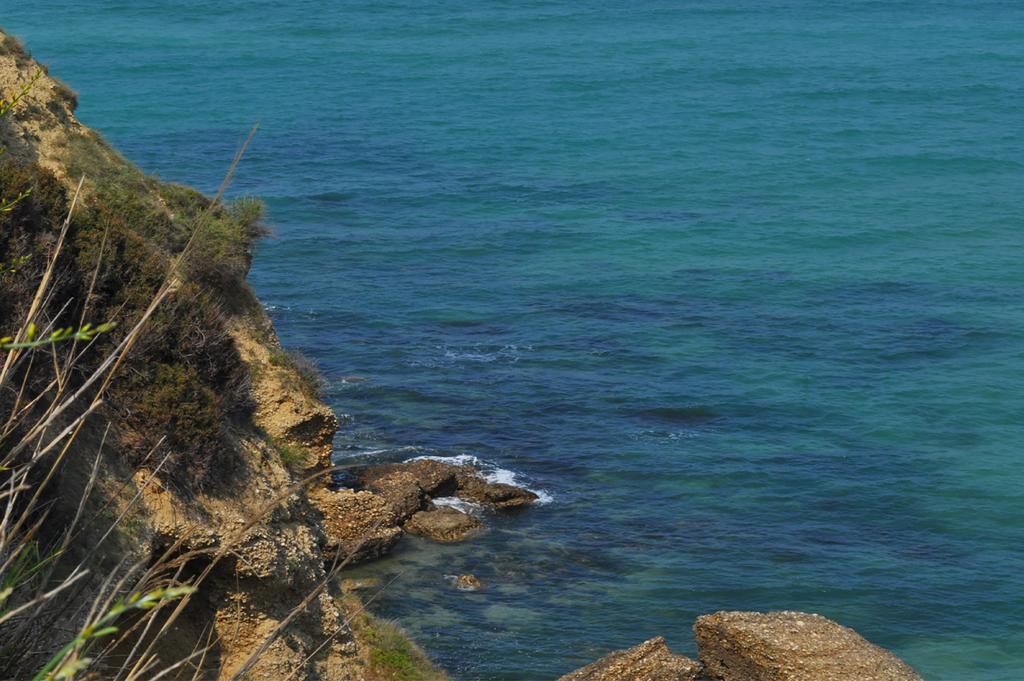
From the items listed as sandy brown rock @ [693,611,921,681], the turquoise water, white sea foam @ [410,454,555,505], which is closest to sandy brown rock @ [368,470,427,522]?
the turquoise water

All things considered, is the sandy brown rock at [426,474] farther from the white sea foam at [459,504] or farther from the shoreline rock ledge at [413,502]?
the white sea foam at [459,504]

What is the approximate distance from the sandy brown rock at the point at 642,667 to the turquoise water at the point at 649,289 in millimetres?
3101

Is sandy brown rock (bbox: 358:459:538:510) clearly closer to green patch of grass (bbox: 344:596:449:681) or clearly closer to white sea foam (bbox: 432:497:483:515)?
white sea foam (bbox: 432:497:483:515)

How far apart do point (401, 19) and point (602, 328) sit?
7508cm

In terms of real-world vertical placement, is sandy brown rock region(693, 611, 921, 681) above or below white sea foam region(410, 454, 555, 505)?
above

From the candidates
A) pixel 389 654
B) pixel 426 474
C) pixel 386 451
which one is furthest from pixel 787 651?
pixel 386 451

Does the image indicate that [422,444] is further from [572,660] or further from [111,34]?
[111,34]

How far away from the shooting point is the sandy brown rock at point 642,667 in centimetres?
2616

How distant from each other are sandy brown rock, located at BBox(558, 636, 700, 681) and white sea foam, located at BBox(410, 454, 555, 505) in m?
10.9

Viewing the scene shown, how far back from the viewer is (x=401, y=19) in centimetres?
12112

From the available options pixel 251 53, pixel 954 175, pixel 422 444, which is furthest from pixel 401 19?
pixel 422 444

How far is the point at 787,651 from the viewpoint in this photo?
2678cm

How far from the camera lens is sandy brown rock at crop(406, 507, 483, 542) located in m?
35.0

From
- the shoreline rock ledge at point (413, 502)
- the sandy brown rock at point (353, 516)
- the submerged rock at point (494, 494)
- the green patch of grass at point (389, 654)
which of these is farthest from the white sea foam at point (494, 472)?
the green patch of grass at point (389, 654)
